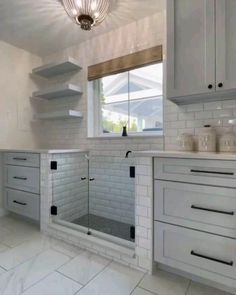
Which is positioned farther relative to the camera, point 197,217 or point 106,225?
point 106,225

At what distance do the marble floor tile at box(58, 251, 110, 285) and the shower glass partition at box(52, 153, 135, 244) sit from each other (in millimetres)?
247

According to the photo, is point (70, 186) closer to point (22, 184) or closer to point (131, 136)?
point (22, 184)

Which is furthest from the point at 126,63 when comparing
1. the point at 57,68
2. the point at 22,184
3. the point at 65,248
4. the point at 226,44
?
the point at 65,248

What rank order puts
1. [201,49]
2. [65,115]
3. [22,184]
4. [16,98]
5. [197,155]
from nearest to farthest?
[197,155] < [201,49] < [22,184] < [65,115] < [16,98]

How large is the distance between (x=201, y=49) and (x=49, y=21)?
5.53 feet

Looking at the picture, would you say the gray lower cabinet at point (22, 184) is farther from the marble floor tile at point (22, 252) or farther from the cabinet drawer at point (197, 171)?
the cabinet drawer at point (197, 171)

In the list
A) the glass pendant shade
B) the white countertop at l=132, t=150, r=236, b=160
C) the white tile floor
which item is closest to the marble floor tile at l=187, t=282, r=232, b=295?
the white tile floor

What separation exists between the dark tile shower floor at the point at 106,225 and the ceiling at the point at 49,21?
7.03ft

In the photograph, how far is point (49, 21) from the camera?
226cm

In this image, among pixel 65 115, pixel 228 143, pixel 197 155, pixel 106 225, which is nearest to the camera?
pixel 197 155

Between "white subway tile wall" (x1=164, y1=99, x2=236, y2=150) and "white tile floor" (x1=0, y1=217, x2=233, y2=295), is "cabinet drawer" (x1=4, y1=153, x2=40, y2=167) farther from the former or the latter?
"white subway tile wall" (x1=164, y1=99, x2=236, y2=150)

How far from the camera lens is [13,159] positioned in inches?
101

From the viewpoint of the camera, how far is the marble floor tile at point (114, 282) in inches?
52.6

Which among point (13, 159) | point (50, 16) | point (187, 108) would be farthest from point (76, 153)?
point (50, 16)
